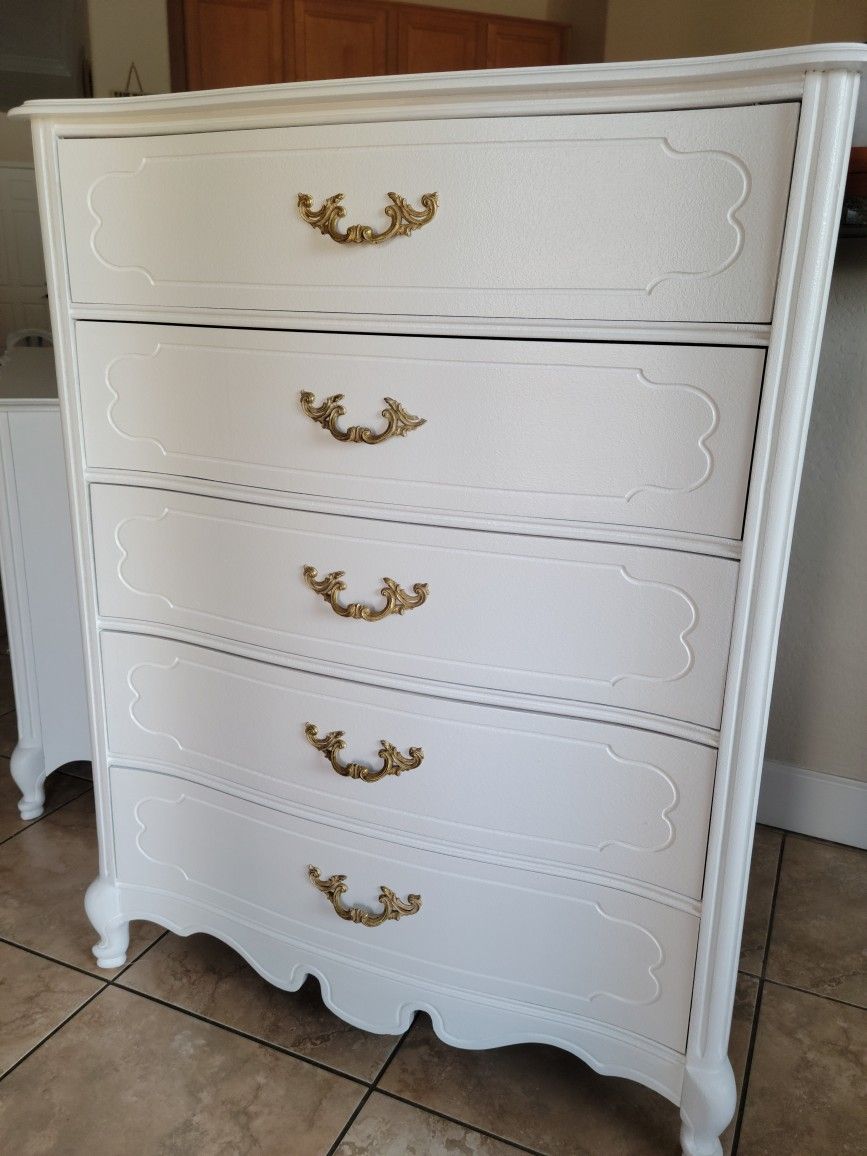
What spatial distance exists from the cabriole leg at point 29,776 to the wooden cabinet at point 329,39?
2.88 m

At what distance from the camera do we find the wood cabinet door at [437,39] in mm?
3664

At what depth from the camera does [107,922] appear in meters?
1.22

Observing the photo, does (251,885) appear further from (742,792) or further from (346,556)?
(742,792)

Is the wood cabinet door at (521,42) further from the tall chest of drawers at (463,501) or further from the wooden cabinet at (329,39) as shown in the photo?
the tall chest of drawers at (463,501)

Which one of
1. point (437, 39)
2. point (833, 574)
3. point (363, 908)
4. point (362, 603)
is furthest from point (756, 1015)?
point (437, 39)

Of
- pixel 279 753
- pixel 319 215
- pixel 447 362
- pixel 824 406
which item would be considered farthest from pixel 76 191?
pixel 824 406

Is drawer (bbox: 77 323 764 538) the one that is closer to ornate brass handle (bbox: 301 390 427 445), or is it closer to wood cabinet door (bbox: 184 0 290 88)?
ornate brass handle (bbox: 301 390 427 445)

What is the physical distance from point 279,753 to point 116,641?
25 cm

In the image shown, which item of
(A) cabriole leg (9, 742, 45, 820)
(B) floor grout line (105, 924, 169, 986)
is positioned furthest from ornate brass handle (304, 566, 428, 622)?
(A) cabriole leg (9, 742, 45, 820)

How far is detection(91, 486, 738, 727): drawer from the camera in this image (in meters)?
0.82

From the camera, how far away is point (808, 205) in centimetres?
69

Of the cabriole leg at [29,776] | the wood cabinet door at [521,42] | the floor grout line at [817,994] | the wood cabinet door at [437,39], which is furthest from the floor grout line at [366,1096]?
the wood cabinet door at [521,42]

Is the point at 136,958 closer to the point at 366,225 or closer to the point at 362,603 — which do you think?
the point at 362,603

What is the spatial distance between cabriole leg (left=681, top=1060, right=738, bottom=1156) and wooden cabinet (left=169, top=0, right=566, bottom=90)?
3629 millimetres
